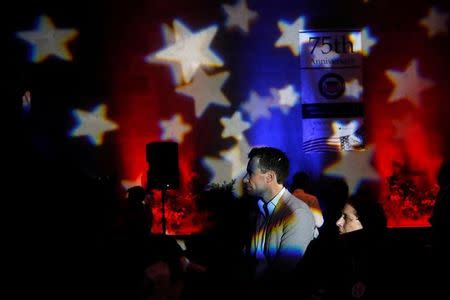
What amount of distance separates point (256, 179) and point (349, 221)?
1.77 feet

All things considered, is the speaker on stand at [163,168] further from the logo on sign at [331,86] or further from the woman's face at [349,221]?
the woman's face at [349,221]

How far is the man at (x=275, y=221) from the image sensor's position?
2016mm

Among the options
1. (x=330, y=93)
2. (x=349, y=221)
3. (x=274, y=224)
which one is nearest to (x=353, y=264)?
(x=274, y=224)

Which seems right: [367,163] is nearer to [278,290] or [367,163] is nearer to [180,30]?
[180,30]

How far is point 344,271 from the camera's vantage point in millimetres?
2006

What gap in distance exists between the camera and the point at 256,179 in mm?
2273

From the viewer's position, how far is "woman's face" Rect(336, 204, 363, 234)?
7.93 feet

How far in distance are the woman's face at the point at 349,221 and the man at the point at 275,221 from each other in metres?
0.38

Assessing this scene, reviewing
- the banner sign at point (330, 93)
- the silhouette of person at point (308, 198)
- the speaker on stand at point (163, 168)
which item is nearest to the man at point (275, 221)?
the silhouette of person at point (308, 198)

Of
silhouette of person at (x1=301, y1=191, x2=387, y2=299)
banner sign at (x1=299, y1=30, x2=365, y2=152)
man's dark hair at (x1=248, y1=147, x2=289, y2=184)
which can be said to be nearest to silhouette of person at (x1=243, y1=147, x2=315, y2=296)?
man's dark hair at (x1=248, y1=147, x2=289, y2=184)

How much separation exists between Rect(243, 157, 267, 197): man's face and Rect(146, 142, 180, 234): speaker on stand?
9.75ft

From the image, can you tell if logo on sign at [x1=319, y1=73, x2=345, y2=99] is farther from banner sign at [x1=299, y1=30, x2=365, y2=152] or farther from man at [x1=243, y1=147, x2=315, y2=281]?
man at [x1=243, y1=147, x2=315, y2=281]

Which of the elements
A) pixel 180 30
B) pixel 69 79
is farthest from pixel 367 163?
pixel 69 79

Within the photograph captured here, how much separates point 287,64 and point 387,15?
1397 millimetres
